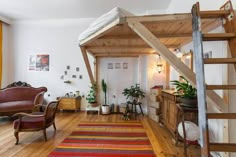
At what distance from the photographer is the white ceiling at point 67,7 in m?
4.78

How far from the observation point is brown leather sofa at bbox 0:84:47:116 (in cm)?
465

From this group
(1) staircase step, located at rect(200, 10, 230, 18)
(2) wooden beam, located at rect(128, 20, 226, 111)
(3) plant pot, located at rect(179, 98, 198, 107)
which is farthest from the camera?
(3) plant pot, located at rect(179, 98, 198, 107)

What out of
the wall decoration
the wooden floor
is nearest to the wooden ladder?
the wooden floor

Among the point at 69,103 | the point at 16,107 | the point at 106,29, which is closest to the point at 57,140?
the point at 16,107

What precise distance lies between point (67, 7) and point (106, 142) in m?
3.95

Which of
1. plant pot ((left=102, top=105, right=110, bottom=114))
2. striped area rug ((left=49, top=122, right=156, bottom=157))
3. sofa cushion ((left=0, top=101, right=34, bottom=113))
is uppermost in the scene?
sofa cushion ((left=0, top=101, right=34, bottom=113))

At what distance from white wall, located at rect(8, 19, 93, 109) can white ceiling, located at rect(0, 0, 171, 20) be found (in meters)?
0.37

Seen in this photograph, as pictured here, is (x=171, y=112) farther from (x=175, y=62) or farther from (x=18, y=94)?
(x=18, y=94)

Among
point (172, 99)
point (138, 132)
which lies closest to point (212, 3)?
point (172, 99)

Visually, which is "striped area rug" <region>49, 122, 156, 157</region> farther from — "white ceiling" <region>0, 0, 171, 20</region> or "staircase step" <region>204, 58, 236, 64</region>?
"white ceiling" <region>0, 0, 171, 20</region>

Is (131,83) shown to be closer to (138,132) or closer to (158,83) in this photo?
(158,83)

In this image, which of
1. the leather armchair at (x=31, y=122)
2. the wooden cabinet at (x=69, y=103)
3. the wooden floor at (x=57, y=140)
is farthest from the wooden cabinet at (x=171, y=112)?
the wooden cabinet at (x=69, y=103)

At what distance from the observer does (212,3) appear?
2645mm

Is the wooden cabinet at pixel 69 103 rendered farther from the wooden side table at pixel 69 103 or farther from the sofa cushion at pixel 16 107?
the sofa cushion at pixel 16 107
